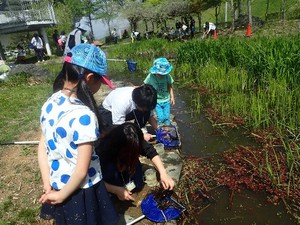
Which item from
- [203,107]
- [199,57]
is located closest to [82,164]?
[203,107]

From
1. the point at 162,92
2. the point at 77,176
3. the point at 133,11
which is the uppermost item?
the point at 133,11

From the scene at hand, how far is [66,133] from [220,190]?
1.91 m

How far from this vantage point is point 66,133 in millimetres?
1226

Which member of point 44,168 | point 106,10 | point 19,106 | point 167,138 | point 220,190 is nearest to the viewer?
point 44,168

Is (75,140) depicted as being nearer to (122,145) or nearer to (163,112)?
(122,145)

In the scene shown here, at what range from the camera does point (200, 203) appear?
8.20 feet

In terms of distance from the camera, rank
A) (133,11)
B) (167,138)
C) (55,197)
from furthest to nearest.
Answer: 1. (133,11)
2. (167,138)
3. (55,197)

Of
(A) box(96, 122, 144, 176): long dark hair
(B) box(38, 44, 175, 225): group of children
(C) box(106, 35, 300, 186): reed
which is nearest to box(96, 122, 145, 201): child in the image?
(A) box(96, 122, 144, 176): long dark hair

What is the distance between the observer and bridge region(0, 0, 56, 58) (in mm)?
15992

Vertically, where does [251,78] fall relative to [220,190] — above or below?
above

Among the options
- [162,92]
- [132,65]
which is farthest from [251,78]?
[132,65]

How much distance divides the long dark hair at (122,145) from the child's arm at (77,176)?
74cm

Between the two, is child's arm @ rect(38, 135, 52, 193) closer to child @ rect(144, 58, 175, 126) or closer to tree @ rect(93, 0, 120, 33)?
child @ rect(144, 58, 175, 126)

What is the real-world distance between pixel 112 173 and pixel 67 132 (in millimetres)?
1057
